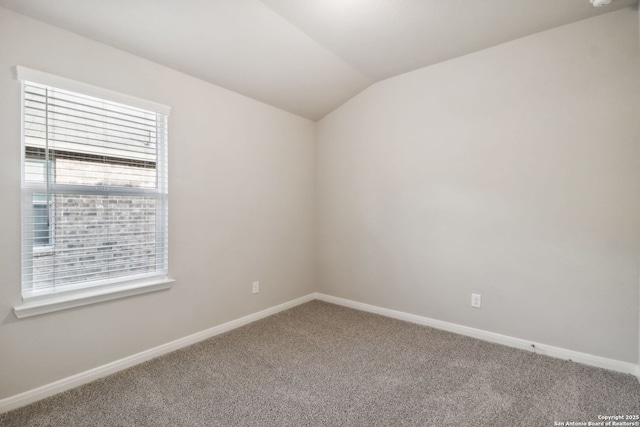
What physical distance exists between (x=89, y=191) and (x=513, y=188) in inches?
125

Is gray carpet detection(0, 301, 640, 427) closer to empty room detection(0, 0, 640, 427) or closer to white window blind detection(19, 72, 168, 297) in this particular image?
empty room detection(0, 0, 640, 427)

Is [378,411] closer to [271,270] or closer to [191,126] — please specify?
[271,270]

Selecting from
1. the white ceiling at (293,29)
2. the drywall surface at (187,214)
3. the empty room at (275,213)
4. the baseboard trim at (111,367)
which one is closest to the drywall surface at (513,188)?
the empty room at (275,213)

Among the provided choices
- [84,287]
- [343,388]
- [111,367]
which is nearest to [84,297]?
[84,287]

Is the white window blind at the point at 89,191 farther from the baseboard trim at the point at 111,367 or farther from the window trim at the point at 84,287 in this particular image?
the baseboard trim at the point at 111,367

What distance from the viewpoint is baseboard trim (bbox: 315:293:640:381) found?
2220mm

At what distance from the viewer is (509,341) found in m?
2.62

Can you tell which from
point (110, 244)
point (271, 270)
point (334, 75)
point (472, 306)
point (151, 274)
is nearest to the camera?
point (110, 244)

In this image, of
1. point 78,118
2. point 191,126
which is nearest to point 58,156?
point 78,118

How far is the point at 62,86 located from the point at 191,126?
0.86 meters

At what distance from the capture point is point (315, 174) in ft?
12.8

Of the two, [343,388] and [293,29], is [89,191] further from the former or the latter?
[343,388]

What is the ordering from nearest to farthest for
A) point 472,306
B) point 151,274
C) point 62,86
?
point 62,86
point 151,274
point 472,306

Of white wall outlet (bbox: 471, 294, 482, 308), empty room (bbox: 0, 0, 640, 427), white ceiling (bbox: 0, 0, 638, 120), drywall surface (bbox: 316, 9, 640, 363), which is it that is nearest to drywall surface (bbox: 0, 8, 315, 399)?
empty room (bbox: 0, 0, 640, 427)
